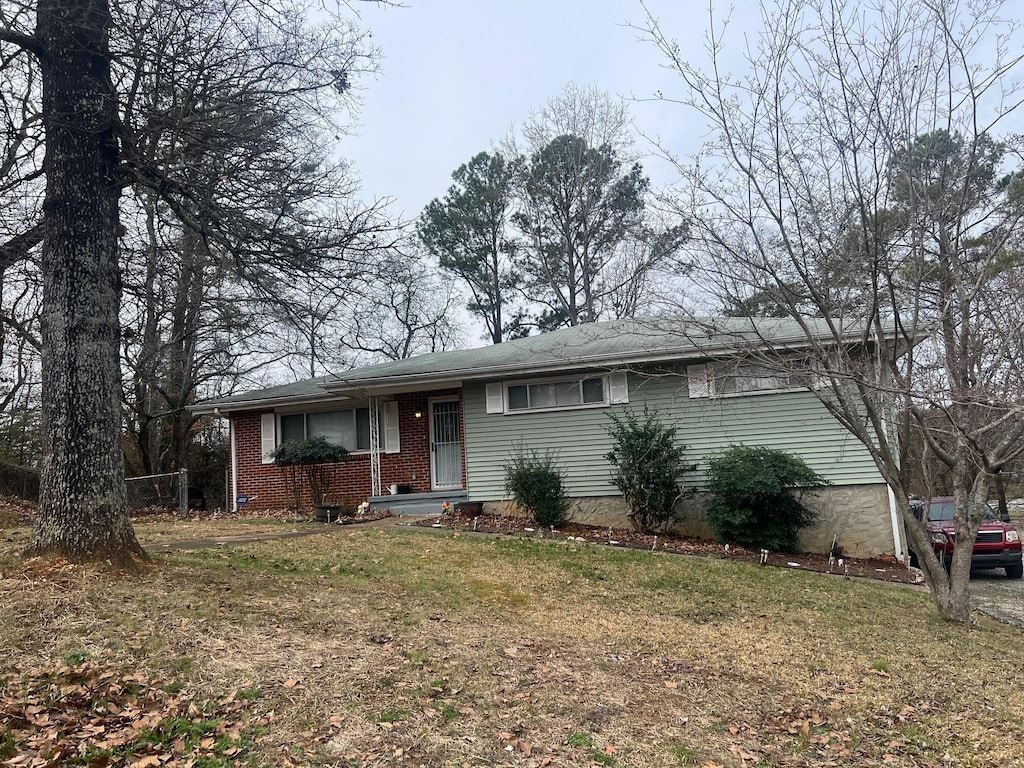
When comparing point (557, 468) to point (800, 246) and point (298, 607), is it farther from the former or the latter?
point (298, 607)

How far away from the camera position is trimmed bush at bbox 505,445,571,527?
1242 centimetres

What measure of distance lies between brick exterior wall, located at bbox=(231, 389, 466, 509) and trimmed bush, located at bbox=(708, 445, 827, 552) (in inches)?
210

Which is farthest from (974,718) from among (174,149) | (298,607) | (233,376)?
(233,376)

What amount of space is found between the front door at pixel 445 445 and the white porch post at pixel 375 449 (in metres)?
1.17

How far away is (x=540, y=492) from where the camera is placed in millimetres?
12422

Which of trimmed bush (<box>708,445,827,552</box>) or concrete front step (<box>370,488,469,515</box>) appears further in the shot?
concrete front step (<box>370,488,469,515</box>)

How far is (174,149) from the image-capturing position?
6.98m

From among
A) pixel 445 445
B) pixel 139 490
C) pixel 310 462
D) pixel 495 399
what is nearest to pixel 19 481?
pixel 139 490

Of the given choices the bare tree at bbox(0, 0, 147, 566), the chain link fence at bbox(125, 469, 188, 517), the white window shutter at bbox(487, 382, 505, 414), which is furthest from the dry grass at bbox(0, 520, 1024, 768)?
the chain link fence at bbox(125, 469, 188, 517)

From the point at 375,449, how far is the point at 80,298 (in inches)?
366

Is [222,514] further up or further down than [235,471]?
further down

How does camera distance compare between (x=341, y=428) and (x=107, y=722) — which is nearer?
(x=107, y=722)

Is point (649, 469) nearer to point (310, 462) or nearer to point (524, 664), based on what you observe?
point (524, 664)

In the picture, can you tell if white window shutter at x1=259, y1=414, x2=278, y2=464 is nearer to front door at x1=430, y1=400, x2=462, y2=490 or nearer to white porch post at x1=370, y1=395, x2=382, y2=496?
white porch post at x1=370, y1=395, x2=382, y2=496
